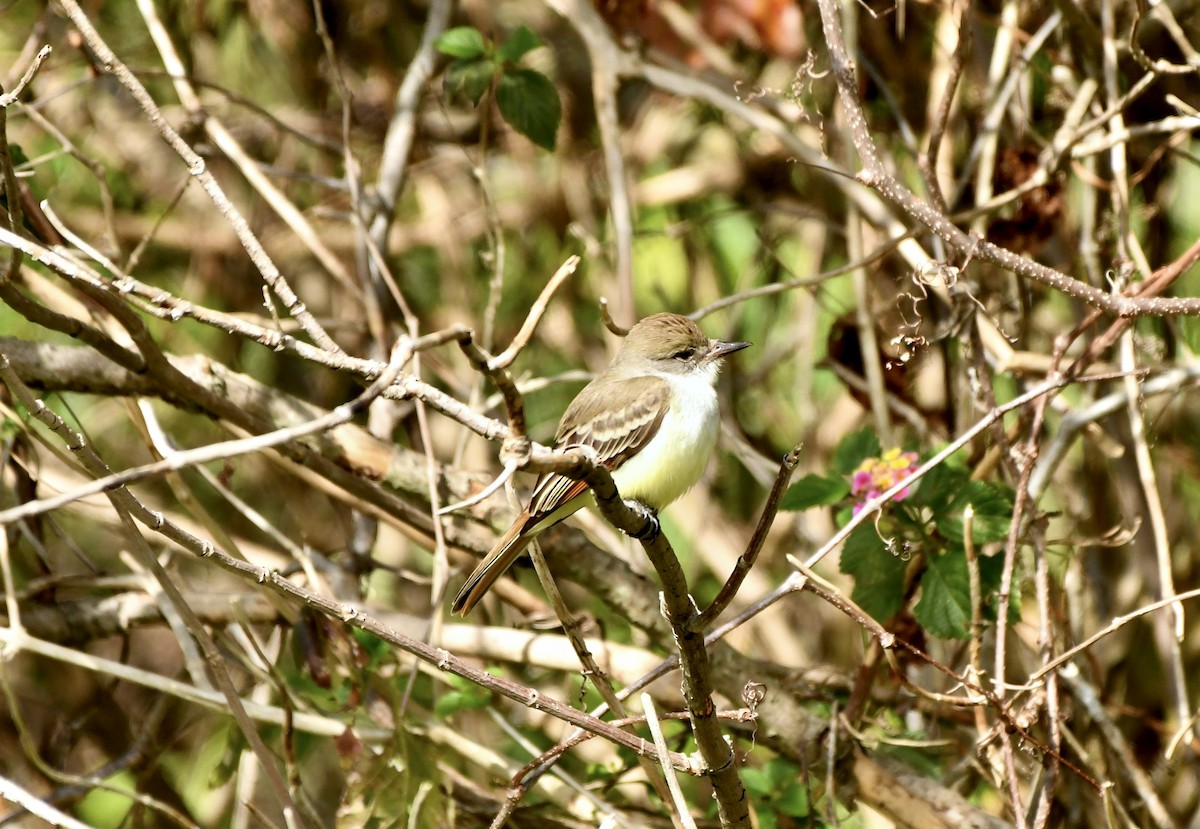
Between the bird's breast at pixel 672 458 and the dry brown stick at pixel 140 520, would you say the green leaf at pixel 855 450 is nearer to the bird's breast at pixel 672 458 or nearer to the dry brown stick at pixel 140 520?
the bird's breast at pixel 672 458

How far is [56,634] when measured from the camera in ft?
13.6

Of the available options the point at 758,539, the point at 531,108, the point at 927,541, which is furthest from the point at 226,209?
the point at 927,541

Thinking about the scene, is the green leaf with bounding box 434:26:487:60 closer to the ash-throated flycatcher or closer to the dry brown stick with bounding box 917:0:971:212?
the ash-throated flycatcher

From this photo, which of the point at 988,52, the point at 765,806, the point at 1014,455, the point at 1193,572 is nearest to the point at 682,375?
the point at 1014,455

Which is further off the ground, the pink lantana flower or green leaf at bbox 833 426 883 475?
green leaf at bbox 833 426 883 475

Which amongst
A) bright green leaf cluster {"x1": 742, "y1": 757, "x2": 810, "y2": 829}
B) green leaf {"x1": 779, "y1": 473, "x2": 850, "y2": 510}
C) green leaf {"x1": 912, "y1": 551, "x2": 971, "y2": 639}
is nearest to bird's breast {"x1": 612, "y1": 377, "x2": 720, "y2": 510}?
green leaf {"x1": 779, "y1": 473, "x2": 850, "y2": 510}

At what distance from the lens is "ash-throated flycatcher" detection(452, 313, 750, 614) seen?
3402 mm

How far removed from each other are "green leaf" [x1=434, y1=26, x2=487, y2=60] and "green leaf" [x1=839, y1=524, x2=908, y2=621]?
1912mm

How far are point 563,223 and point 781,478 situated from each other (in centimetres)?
373

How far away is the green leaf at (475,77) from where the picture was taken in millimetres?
4043

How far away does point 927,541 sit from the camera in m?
3.49

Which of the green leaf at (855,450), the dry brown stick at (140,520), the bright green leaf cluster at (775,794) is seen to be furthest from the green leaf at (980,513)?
the dry brown stick at (140,520)

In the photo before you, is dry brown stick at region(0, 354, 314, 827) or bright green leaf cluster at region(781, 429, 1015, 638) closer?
dry brown stick at region(0, 354, 314, 827)

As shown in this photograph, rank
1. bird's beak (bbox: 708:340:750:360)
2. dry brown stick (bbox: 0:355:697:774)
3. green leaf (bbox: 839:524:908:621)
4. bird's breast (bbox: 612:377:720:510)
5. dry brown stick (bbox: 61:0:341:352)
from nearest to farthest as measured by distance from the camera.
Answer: dry brown stick (bbox: 61:0:341:352) < dry brown stick (bbox: 0:355:697:774) < green leaf (bbox: 839:524:908:621) < bird's breast (bbox: 612:377:720:510) < bird's beak (bbox: 708:340:750:360)
